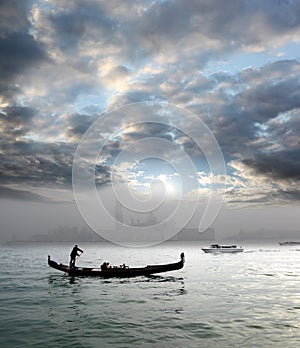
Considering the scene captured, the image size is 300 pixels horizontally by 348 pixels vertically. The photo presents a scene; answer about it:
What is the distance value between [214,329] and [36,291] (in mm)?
22911

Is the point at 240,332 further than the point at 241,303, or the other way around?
the point at 241,303

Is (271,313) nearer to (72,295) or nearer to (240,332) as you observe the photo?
(240,332)

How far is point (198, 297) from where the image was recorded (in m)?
30.5

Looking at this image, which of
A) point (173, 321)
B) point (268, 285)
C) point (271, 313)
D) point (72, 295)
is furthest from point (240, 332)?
point (268, 285)

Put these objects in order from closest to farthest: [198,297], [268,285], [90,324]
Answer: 1. [90,324]
2. [198,297]
3. [268,285]

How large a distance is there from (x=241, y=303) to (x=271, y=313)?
4.07 meters

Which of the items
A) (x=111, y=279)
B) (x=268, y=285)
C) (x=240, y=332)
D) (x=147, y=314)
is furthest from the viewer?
(x=111, y=279)

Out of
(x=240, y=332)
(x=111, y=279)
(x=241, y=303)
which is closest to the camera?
(x=240, y=332)

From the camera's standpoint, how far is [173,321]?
2123 cm

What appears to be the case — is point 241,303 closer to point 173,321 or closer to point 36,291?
point 173,321

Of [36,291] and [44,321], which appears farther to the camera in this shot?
[36,291]

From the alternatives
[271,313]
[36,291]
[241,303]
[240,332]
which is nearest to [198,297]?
[241,303]

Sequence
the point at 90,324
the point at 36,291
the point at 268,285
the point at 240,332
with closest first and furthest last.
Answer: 1. the point at 240,332
2. the point at 90,324
3. the point at 36,291
4. the point at 268,285

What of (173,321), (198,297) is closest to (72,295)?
(198,297)
